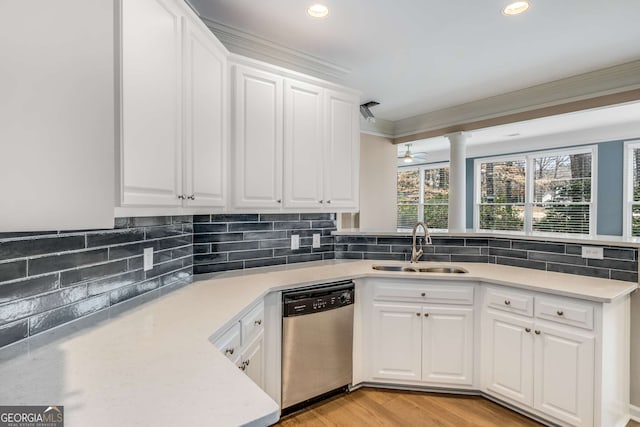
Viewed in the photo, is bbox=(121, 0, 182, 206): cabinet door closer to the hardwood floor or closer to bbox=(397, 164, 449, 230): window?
the hardwood floor

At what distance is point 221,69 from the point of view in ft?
6.69

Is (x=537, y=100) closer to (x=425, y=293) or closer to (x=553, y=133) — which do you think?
(x=425, y=293)

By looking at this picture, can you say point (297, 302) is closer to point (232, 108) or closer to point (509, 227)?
point (232, 108)

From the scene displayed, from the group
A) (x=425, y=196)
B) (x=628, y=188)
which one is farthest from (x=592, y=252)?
(x=425, y=196)

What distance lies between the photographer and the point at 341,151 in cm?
279

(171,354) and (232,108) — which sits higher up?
(232,108)

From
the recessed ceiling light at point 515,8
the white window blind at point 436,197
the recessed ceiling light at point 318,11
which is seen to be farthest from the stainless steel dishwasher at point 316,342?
the white window blind at point 436,197

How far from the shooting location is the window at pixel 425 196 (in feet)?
26.2

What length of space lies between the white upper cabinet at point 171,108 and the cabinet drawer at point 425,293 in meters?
1.34

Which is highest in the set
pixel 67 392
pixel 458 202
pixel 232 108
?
pixel 232 108

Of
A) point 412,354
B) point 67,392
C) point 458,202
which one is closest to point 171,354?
point 67,392

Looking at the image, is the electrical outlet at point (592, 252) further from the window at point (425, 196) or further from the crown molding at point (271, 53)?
the window at point (425, 196)

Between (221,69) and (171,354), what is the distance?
1634 mm

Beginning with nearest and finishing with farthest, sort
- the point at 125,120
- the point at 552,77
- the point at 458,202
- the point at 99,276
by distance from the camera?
the point at 125,120
the point at 99,276
the point at 552,77
the point at 458,202
